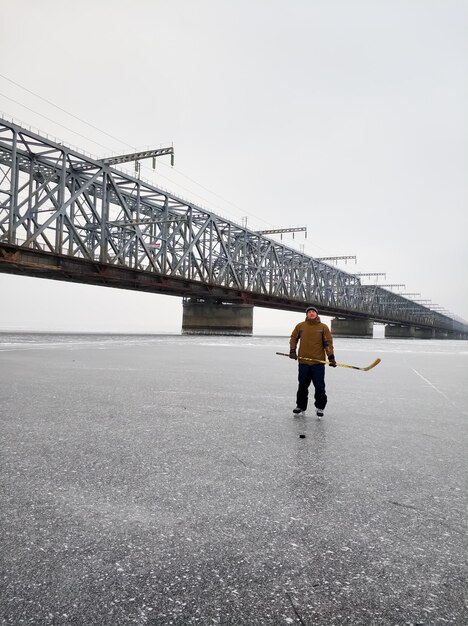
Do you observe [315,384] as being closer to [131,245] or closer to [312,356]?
[312,356]

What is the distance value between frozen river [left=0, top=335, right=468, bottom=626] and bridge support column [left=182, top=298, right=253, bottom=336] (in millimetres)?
55820

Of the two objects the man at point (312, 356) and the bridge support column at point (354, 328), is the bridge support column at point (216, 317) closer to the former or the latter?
the bridge support column at point (354, 328)

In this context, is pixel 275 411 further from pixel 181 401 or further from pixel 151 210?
pixel 151 210

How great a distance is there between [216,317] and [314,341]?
184 feet

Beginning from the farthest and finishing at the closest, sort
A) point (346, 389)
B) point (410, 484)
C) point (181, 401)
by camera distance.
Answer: point (346, 389), point (181, 401), point (410, 484)

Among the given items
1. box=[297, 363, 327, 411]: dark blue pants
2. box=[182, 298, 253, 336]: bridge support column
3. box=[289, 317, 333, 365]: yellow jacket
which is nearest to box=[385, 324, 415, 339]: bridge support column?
box=[182, 298, 253, 336]: bridge support column

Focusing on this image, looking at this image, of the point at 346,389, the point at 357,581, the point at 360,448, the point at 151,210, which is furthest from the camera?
the point at 151,210

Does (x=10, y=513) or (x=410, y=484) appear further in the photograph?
(x=410, y=484)

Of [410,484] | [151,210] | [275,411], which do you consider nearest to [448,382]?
[275,411]

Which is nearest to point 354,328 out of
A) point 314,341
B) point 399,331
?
point 399,331

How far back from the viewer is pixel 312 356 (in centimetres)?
668

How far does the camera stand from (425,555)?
2.45m

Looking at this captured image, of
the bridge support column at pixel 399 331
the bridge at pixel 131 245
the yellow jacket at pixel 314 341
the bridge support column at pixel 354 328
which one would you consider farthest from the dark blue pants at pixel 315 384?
the bridge support column at pixel 399 331

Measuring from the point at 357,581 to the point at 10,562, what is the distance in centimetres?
184
